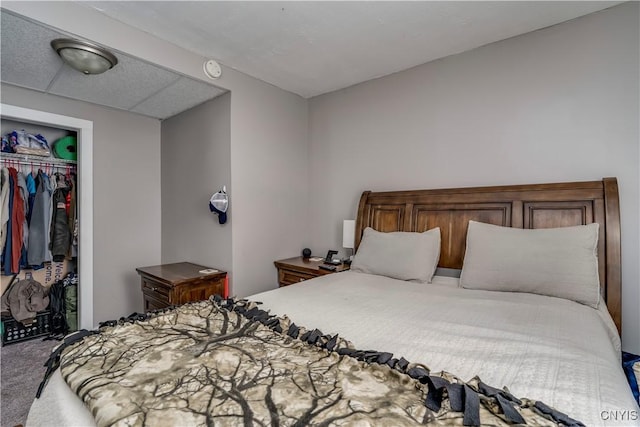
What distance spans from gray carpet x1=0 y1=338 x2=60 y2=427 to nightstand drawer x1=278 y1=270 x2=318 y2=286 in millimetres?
1967

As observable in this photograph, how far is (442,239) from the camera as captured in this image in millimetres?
2375

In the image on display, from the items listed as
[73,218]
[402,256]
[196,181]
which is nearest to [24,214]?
[73,218]

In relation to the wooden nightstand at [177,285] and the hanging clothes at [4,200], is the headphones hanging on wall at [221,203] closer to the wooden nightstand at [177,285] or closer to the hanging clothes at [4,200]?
the wooden nightstand at [177,285]

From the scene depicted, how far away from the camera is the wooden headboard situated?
5.81ft

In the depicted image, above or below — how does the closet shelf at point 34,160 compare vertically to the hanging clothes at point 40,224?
above

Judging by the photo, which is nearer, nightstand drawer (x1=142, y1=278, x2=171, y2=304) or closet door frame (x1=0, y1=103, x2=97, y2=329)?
nightstand drawer (x1=142, y1=278, x2=171, y2=304)

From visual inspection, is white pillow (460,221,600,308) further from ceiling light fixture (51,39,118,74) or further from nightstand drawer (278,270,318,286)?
ceiling light fixture (51,39,118,74)

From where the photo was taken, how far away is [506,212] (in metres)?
2.13

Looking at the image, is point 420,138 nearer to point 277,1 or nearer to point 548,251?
point 548,251

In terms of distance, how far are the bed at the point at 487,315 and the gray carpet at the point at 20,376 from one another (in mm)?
1589

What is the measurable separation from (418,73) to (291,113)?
53.8 inches

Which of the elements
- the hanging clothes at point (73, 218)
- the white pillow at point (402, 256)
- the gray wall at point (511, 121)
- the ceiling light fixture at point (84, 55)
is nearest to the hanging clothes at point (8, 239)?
the hanging clothes at point (73, 218)

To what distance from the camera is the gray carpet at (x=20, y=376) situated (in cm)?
190

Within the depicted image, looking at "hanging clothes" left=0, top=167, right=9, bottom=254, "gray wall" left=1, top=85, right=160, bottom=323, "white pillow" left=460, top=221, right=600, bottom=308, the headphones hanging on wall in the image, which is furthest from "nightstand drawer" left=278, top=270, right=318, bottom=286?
"hanging clothes" left=0, top=167, right=9, bottom=254
